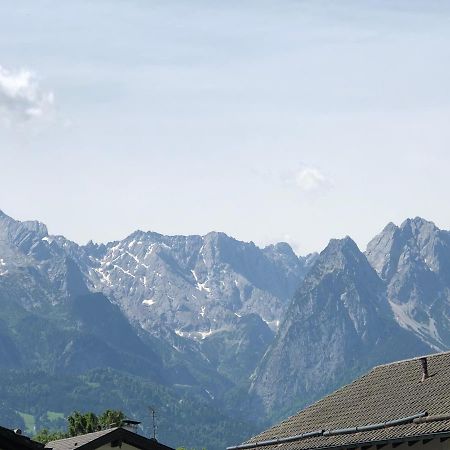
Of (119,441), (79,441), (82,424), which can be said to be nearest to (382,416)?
(119,441)

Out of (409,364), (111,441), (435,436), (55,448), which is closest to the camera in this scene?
(435,436)

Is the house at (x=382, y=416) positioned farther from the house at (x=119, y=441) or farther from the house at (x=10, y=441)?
the house at (x=10, y=441)

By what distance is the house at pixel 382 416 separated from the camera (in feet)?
145

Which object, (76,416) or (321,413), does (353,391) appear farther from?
(76,416)

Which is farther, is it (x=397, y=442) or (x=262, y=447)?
(x=262, y=447)

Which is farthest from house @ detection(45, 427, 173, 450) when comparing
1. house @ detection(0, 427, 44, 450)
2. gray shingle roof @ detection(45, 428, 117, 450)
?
house @ detection(0, 427, 44, 450)

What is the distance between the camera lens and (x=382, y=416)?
4853 cm

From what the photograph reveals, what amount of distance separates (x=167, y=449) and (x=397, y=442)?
19048 mm

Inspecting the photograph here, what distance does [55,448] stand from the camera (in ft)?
216

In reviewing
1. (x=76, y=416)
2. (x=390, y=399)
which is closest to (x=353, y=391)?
(x=390, y=399)

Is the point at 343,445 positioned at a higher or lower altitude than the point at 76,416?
lower

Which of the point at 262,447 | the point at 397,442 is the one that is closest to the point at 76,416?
the point at 262,447

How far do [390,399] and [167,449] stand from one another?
14.2 metres

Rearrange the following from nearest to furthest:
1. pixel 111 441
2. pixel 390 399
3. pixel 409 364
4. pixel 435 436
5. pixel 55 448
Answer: pixel 435 436
pixel 390 399
pixel 409 364
pixel 111 441
pixel 55 448
